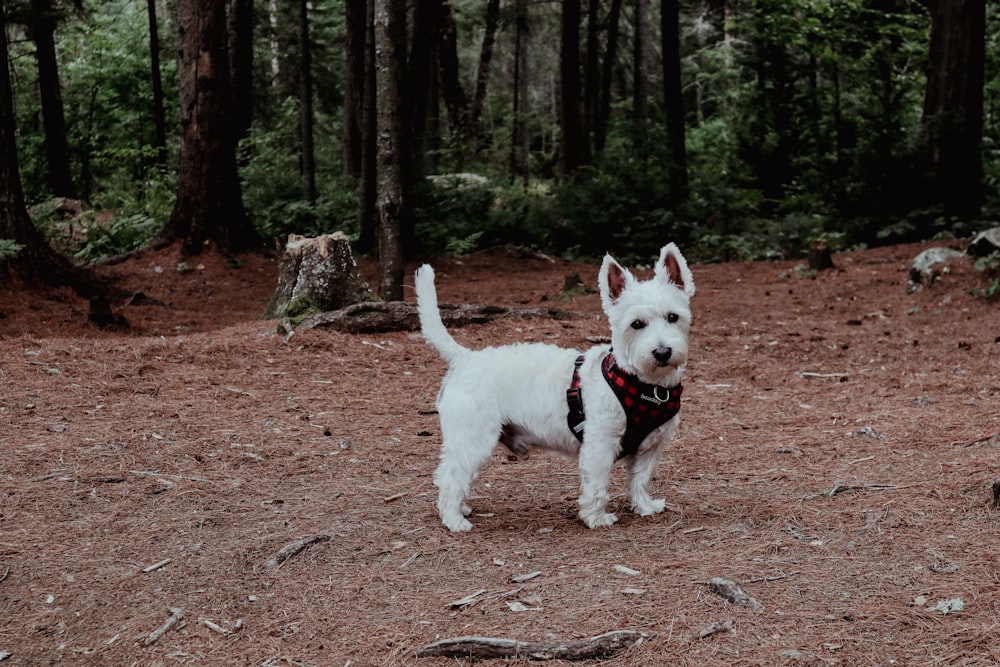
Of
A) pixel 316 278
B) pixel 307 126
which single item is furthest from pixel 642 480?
pixel 307 126

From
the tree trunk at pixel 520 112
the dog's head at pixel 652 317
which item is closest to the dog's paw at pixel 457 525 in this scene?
the dog's head at pixel 652 317

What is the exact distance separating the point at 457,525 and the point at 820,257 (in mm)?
10803

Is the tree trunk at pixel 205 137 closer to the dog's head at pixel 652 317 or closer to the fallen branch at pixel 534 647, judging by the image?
the dog's head at pixel 652 317

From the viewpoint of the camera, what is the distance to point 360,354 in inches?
367

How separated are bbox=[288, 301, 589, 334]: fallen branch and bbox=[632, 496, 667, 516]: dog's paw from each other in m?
5.47

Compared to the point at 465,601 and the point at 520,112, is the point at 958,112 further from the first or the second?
the point at 520,112

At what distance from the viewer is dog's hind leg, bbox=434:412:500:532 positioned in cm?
485

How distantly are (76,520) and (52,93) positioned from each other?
69.2 feet

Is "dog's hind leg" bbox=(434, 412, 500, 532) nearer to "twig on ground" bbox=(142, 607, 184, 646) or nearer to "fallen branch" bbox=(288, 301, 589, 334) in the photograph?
"twig on ground" bbox=(142, 607, 184, 646)

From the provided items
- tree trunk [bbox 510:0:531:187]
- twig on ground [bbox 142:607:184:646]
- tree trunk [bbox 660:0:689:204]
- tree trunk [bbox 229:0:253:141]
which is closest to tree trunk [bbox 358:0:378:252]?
tree trunk [bbox 229:0:253:141]

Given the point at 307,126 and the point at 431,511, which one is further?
the point at 307,126

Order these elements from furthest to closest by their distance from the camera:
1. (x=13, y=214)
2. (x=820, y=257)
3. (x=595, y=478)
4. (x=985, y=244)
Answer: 1. (x=820, y=257)
2. (x=985, y=244)
3. (x=13, y=214)
4. (x=595, y=478)

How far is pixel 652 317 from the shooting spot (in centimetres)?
451

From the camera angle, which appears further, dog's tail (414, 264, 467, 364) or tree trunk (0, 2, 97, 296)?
tree trunk (0, 2, 97, 296)
